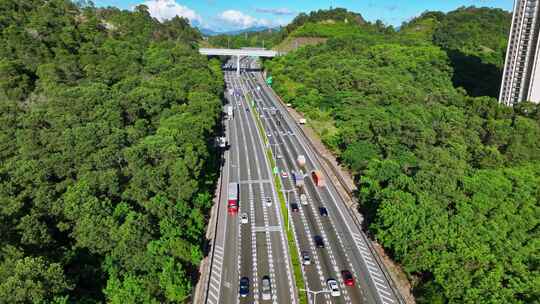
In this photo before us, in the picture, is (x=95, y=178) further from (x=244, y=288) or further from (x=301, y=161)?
(x=301, y=161)

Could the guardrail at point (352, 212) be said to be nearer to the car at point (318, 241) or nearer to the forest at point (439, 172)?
the forest at point (439, 172)

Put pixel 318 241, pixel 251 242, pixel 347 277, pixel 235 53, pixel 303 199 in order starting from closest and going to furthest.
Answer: pixel 347 277 < pixel 318 241 < pixel 251 242 < pixel 303 199 < pixel 235 53

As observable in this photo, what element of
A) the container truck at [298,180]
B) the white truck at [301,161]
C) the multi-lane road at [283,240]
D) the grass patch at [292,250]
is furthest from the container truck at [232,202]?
the white truck at [301,161]

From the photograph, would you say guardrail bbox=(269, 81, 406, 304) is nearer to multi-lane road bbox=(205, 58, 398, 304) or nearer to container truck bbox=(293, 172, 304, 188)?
multi-lane road bbox=(205, 58, 398, 304)

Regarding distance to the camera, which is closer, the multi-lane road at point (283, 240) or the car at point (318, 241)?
the multi-lane road at point (283, 240)

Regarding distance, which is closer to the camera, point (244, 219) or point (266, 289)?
point (266, 289)

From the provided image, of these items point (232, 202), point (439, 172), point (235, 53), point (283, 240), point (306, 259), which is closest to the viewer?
point (306, 259)

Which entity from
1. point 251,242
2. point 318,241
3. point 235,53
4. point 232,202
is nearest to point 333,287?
point 318,241
